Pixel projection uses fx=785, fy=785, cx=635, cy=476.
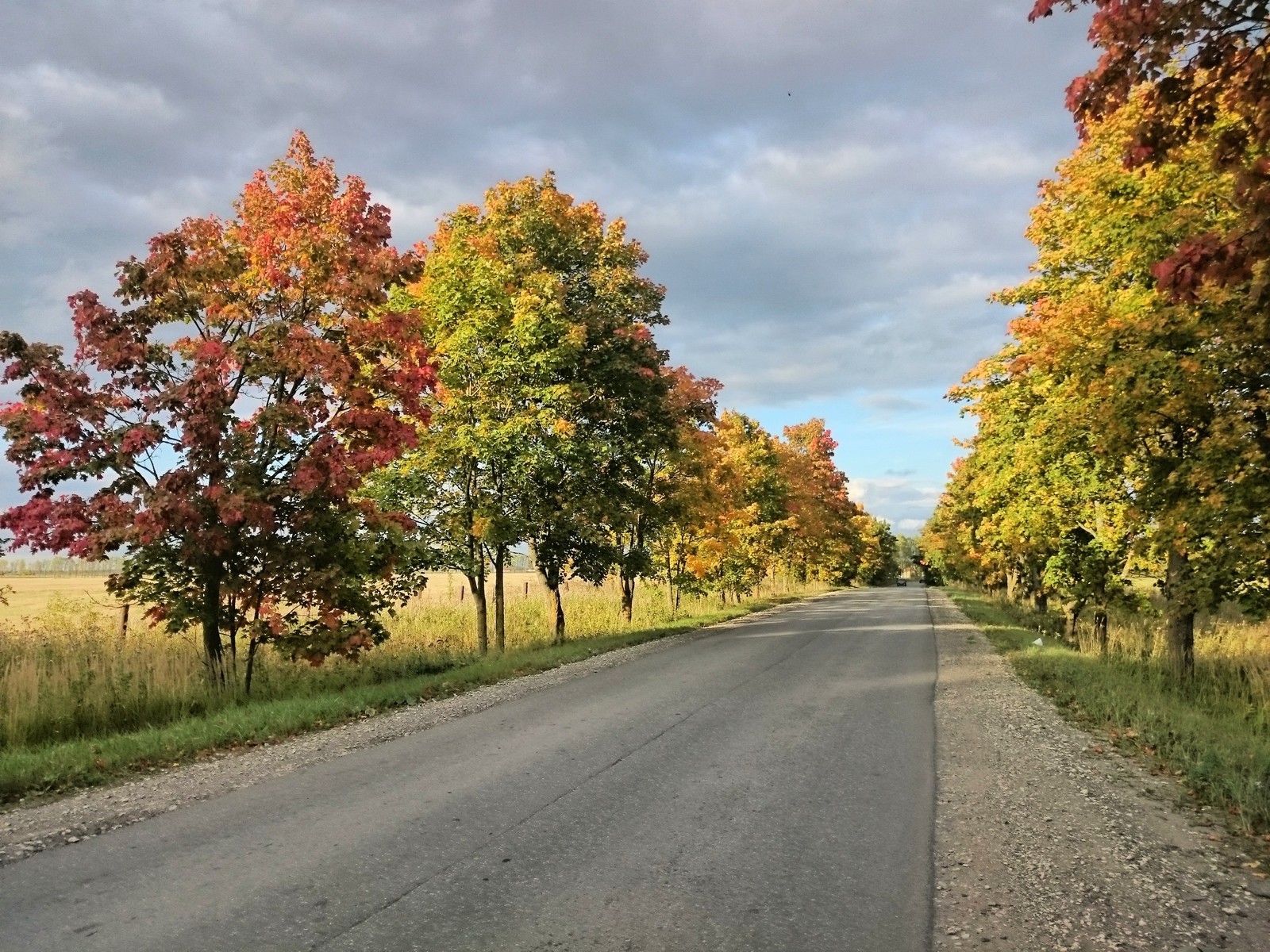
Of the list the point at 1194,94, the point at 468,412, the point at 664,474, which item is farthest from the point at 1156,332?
the point at 664,474

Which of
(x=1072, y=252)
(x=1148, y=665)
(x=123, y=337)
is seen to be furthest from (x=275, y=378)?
(x=1148, y=665)

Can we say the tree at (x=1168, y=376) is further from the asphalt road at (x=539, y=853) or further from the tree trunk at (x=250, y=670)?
the tree trunk at (x=250, y=670)

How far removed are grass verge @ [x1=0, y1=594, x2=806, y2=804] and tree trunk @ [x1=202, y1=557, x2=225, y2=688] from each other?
105 cm

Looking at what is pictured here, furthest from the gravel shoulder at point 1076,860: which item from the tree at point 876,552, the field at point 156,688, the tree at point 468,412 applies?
the tree at point 876,552

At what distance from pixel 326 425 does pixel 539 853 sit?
868cm

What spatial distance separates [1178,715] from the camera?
352 inches

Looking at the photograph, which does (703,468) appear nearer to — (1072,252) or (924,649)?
(924,649)

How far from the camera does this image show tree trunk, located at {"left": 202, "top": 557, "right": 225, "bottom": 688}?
1131 centimetres

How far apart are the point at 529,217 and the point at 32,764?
16.4 meters

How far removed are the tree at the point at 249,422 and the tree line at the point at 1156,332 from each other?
9.76 m

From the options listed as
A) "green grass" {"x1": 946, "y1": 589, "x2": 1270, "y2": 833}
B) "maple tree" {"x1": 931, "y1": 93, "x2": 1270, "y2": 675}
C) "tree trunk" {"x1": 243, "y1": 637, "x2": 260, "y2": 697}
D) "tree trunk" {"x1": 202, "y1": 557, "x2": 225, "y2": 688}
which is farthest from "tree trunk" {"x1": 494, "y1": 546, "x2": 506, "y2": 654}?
"maple tree" {"x1": 931, "y1": 93, "x2": 1270, "y2": 675}

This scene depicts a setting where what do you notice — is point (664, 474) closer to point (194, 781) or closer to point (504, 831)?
point (194, 781)

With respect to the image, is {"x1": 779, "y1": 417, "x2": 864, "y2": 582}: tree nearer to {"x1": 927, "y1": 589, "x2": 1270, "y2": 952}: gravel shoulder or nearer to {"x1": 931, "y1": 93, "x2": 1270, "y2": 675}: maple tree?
{"x1": 931, "y1": 93, "x2": 1270, "y2": 675}: maple tree

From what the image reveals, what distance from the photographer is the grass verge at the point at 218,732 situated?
263 inches
